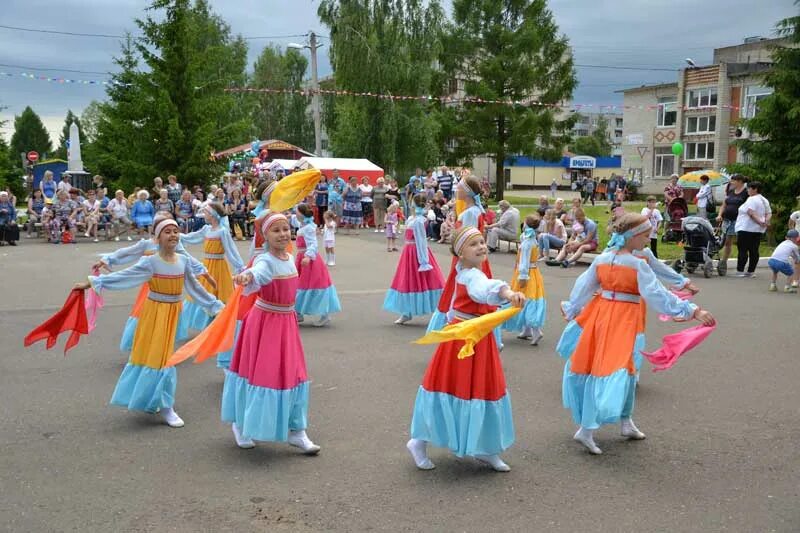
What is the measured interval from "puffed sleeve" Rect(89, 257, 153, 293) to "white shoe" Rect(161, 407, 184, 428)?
109cm

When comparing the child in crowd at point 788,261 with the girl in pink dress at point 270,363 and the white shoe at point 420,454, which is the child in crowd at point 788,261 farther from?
the girl in pink dress at point 270,363

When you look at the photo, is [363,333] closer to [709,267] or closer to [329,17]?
[709,267]

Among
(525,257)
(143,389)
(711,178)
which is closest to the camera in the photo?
(143,389)

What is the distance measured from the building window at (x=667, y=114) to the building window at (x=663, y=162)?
1.95m

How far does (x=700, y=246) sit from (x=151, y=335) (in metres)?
12.6

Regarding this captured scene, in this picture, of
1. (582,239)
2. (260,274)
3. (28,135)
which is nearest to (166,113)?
(582,239)

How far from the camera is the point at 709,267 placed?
50.8ft

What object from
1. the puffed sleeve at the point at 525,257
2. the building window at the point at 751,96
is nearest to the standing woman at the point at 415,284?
the puffed sleeve at the point at 525,257

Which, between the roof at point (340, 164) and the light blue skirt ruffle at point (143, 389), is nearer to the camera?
the light blue skirt ruffle at point (143, 389)

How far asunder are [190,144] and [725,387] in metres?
25.2

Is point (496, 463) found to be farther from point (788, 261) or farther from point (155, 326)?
point (788, 261)

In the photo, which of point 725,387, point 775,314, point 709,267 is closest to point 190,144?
point 709,267

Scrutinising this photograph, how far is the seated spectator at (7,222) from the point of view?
20812mm

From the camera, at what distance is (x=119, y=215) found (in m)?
22.9
